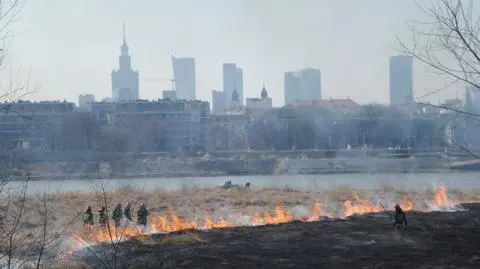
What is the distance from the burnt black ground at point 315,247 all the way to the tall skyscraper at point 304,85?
151845 millimetres

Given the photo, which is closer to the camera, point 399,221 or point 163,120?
point 399,221

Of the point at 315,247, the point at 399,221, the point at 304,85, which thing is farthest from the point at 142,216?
the point at 304,85

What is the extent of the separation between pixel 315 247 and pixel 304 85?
161 meters

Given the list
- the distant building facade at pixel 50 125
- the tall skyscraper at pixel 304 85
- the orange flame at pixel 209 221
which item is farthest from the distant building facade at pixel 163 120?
the tall skyscraper at pixel 304 85

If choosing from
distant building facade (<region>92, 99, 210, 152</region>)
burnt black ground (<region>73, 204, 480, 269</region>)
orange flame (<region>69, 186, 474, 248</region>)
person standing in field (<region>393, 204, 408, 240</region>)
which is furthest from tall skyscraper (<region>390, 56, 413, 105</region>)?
distant building facade (<region>92, 99, 210, 152</region>)

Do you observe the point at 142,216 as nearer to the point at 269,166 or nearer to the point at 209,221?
the point at 209,221

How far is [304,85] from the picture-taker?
174875 millimetres

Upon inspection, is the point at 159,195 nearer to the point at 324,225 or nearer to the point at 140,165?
the point at 324,225

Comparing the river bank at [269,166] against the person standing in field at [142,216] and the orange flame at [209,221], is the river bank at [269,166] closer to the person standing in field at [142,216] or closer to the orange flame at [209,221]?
the orange flame at [209,221]

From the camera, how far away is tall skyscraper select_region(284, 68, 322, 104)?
172 meters

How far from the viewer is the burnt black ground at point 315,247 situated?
13.2 meters

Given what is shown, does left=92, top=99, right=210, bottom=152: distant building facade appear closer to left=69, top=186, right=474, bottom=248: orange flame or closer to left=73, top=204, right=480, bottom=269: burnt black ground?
left=69, top=186, right=474, bottom=248: orange flame

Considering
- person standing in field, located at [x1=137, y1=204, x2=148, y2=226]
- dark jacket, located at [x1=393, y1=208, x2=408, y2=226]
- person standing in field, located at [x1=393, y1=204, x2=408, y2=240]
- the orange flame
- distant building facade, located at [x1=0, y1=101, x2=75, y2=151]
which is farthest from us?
distant building facade, located at [x1=0, y1=101, x2=75, y2=151]

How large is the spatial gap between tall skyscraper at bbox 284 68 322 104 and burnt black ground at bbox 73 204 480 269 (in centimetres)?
15184
